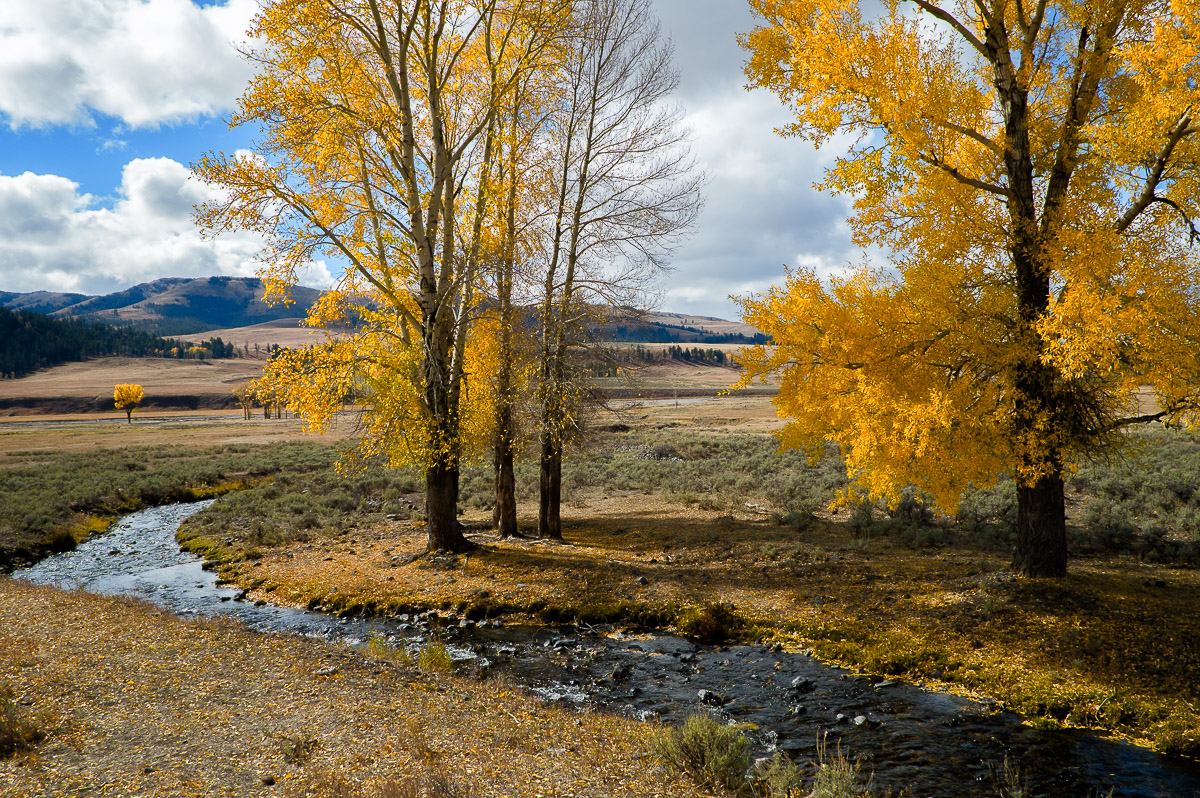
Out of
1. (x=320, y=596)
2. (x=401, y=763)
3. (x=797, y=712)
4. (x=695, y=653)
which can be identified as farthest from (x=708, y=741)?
(x=320, y=596)

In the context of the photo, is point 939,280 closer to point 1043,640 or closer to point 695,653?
point 1043,640

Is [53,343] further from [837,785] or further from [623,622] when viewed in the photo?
[837,785]

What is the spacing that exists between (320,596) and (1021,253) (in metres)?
14.3

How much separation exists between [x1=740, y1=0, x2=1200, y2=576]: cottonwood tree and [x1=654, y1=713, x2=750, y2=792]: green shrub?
476 centimetres

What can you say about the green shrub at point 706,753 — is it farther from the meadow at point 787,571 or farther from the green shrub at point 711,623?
the green shrub at point 711,623

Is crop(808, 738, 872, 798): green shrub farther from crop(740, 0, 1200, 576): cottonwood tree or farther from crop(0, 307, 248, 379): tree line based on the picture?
crop(0, 307, 248, 379): tree line

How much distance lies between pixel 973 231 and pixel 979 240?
0.18 meters

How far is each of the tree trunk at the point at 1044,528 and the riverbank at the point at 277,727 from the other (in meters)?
7.33

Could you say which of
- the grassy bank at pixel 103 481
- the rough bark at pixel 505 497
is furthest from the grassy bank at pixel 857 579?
the grassy bank at pixel 103 481

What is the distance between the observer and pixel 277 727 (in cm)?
604

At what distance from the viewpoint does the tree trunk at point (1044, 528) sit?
362 inches

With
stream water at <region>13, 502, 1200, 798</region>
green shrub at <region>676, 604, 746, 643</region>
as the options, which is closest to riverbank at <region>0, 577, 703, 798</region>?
stream water at <region>13, 502, 1200, 798</region>

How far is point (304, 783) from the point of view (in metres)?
4.95

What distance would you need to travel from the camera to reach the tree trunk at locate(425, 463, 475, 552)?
44.4 feet
